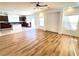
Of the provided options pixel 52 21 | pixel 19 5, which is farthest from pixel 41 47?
pixel 52 21

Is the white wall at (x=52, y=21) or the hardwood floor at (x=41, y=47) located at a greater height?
the white wall at (x=52, y=21)

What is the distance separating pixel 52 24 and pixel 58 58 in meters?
5.87

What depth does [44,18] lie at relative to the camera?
734cm

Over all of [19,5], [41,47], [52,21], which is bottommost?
[41,47]

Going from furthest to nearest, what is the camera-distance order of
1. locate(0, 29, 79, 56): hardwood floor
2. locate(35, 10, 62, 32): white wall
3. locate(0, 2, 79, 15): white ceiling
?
1. locate(35, 10, 62, 32): white wall
2. locate(0, 29, 79, 56): hardwood floor
3. locate(0, 2, 79, 15): white ceiling

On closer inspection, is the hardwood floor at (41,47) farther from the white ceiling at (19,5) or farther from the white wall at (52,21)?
the white wall at (52,21)

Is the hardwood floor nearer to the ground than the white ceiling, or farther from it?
nearer to the ground

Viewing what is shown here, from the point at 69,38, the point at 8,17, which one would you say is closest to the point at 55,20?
the point at 69,38

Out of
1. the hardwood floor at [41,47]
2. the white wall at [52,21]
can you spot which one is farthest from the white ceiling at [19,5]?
the white wall at [52,21]

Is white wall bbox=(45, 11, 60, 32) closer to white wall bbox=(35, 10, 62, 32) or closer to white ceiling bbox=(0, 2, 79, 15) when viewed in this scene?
white wall bbox=(35, 10, 62, 32)

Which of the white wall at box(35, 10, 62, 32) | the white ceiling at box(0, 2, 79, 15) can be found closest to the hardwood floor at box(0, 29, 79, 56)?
the white ceiling at box(0, 2, 79, 15)

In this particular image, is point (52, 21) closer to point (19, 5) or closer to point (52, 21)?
point (52, 21)

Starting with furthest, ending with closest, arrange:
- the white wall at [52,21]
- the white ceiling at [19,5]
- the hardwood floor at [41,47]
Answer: the white wall at [52,21], the hardwood floor at [41,47], the white ceiling at [19,5]

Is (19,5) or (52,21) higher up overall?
(19,5)
